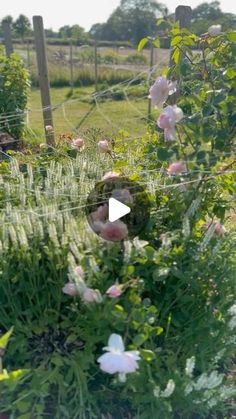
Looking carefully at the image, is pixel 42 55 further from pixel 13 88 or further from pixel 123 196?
pixel 123 196

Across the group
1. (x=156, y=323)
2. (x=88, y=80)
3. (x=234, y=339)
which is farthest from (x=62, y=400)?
(x=88, y=80)

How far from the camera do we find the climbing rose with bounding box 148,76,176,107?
1.62 m

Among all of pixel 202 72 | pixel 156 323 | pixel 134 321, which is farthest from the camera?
pixel 202 72

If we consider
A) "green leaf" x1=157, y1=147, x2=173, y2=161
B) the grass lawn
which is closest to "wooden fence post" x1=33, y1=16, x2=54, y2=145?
the grass lawn

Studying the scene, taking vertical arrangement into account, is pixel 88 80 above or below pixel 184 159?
below

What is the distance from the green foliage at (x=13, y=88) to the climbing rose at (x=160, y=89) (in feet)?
12.2

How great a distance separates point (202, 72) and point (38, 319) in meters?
1.22

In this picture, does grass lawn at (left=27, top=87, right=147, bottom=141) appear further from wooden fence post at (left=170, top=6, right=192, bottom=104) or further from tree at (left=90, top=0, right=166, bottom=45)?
tree at (left=90, top=0, right=166, bottom=45)

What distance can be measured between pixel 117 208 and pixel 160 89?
0.47 metres

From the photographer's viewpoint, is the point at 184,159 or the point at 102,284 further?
the point at 184,159

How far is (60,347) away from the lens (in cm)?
154

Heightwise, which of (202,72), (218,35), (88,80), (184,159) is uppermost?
(218,35)

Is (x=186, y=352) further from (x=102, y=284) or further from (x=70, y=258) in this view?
(x=70, y=258)

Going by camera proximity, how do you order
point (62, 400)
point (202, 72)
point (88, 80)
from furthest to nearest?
1. point (88, 80)
2. point (202, 72)
3. point (62, 400)
